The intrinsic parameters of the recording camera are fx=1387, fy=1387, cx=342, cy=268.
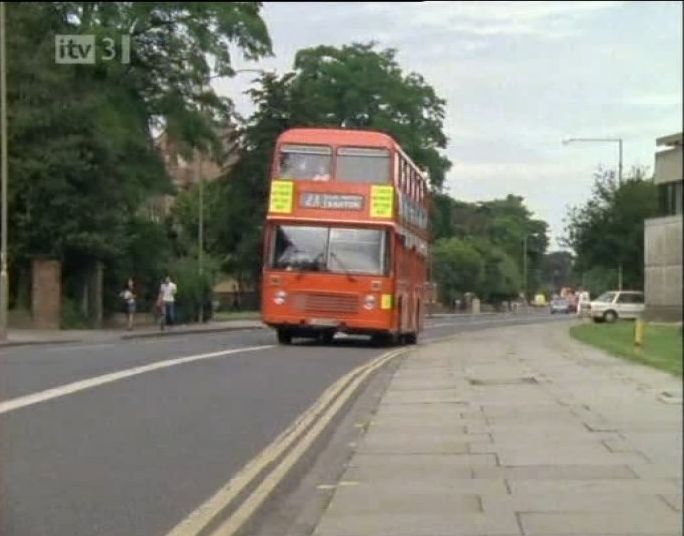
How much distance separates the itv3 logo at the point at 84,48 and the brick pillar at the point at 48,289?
2447 centimetres

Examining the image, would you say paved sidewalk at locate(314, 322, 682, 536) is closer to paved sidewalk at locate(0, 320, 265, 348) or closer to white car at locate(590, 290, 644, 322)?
white car at locate(590, 290, 644, 322)

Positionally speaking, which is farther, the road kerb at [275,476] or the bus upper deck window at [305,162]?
the bus upper deck window at [305,162]

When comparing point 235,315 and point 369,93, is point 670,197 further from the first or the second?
point 235,315

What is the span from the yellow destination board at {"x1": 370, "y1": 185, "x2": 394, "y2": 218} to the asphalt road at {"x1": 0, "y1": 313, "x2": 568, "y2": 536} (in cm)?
274

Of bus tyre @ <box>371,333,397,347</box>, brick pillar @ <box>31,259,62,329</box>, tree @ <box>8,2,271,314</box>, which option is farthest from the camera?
bus tyre @ <box>371,333,397,347</box>

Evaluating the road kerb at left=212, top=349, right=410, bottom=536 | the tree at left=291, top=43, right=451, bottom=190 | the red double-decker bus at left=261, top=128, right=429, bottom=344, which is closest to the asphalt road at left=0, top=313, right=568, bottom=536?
the road kerb at left=212, top=349, right=410, bottom=536

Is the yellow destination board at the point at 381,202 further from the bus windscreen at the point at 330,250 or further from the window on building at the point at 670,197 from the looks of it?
the window on building at the point at 670,197

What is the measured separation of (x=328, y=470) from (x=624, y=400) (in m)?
4.20

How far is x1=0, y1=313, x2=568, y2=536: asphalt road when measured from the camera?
31.9 ft

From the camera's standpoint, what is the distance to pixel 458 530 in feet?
27.3

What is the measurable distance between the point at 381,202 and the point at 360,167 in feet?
9.59

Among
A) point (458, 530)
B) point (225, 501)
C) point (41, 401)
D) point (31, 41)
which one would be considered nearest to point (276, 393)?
point (41, 401)

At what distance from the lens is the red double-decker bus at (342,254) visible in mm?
20875

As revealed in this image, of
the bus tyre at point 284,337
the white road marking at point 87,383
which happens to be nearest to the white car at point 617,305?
the white road marking at point 87,383
